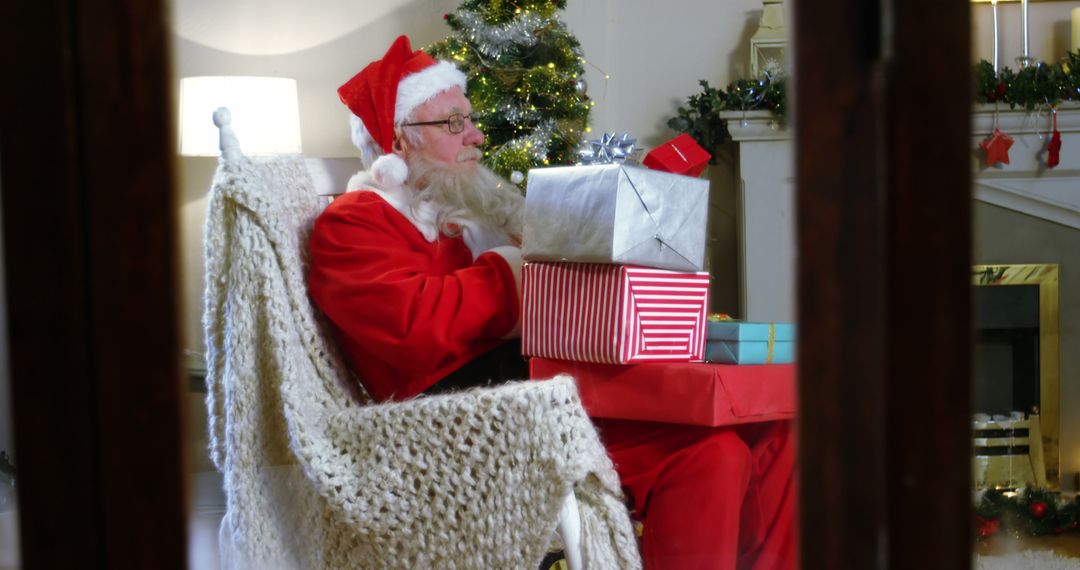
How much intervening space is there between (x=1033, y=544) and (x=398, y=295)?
157cm

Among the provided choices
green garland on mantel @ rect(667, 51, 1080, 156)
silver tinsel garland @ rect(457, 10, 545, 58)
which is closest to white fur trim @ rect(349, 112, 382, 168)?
silver tinsel garland @ rect(457, 10, 545, 58)

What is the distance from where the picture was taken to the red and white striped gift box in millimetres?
1314

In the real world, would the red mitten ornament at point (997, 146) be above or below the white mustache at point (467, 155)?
above

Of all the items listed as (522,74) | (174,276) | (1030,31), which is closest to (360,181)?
(522,74)

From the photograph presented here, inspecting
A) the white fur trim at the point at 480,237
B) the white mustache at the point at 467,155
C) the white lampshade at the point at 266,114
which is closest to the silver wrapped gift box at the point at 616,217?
the white fur trim at the point at 480,237

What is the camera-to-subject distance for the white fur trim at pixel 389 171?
169 centimetres

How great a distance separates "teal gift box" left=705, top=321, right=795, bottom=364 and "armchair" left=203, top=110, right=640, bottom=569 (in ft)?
0.67

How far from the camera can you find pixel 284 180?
1.42 meters

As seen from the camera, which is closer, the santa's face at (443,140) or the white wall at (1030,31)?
the santa's face at (443,140)

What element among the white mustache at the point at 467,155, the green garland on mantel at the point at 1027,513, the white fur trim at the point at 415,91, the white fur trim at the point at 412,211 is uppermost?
the white fur trim at the point at 415,91

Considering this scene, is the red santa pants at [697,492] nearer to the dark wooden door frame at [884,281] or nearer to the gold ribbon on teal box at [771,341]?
the gold ribbon on teal box at [771,341]

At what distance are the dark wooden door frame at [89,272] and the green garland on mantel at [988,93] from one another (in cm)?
231

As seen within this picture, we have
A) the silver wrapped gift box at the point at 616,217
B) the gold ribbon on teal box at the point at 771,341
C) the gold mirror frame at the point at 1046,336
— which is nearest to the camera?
the gold ribbon on teal box at the point at 771,341

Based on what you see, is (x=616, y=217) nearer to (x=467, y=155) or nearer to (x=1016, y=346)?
(x=467, y=155)
